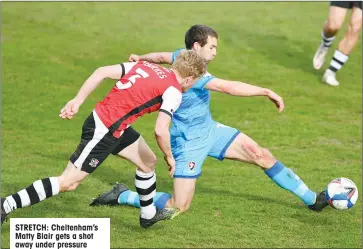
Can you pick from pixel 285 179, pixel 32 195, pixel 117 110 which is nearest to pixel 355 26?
pixel 285 179

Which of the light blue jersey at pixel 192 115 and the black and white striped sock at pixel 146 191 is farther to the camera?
the light blue jersey at pixel 192 115

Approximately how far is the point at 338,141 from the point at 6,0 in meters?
10.7

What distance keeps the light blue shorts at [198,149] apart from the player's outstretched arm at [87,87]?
1.63m

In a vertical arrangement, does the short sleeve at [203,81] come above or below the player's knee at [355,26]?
above

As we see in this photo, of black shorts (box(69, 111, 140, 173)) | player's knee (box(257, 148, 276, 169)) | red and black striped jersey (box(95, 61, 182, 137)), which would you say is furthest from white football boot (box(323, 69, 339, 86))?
black shorts (box(69, 111, 140, 173))

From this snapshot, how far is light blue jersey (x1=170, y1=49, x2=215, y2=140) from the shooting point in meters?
9.58

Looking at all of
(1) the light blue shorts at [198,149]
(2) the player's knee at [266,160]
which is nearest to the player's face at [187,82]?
(1) the light blue shorts at [198,149]

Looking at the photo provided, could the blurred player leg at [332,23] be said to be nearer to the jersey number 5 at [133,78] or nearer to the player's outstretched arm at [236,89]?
the player's outstretched arm at [236,89]

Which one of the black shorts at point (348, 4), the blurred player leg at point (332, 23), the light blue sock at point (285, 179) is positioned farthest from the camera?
the blurred player leg at point (332, 23)

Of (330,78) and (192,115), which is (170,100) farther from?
(330,78)

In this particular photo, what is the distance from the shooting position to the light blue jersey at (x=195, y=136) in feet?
31.8

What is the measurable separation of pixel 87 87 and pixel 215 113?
714 centimetres

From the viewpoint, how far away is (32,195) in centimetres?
841

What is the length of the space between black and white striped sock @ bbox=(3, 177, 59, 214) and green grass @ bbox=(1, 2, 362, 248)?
665mm
